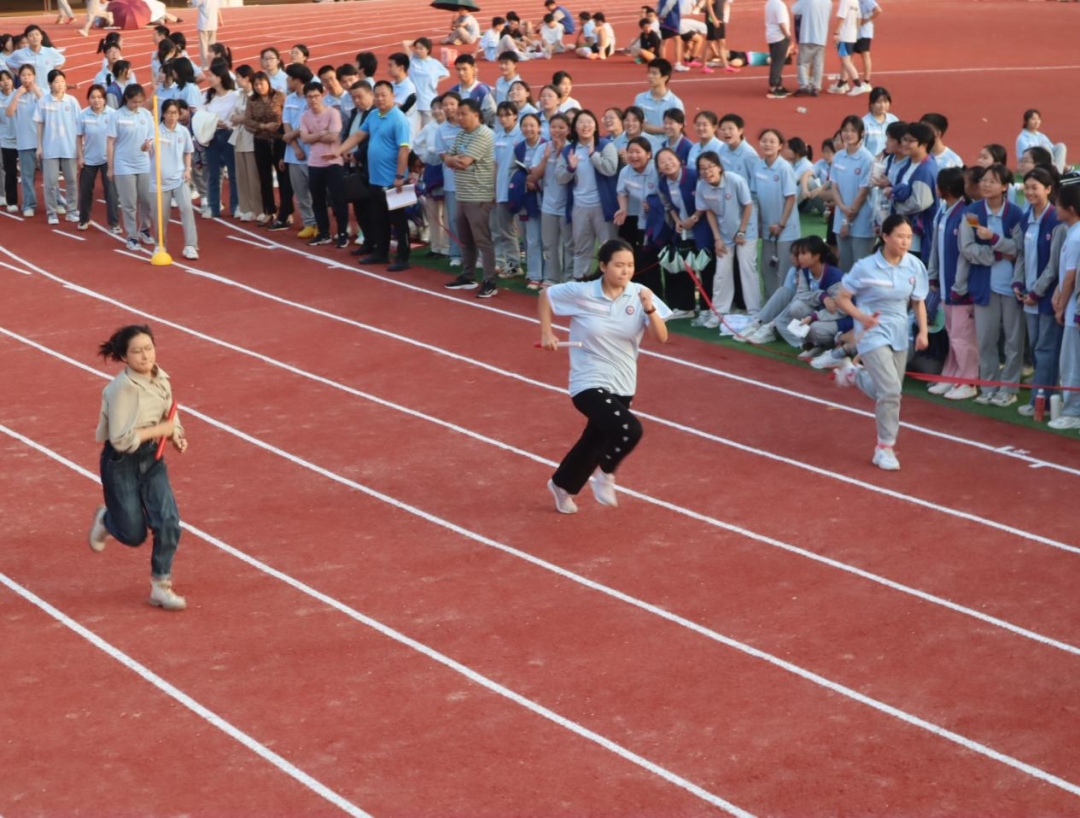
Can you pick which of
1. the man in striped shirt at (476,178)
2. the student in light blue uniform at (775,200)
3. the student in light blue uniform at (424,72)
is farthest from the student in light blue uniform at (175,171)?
the student in light blue uniform at (775,200)

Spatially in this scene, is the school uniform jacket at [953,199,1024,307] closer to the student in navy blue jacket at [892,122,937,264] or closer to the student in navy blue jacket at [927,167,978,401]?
the student in navy blue jacket at [927,167,978,401]

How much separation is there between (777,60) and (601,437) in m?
17.7

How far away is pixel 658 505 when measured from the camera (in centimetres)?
977

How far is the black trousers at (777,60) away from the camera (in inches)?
1009

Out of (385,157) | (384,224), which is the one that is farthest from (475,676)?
(384,224)

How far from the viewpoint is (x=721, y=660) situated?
7.63 meters

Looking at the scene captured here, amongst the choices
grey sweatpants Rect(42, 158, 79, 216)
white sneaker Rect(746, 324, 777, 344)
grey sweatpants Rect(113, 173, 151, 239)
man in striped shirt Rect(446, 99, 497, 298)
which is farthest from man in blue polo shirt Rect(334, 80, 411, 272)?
grey sweatpants Rect(42, 158, 79, 216)

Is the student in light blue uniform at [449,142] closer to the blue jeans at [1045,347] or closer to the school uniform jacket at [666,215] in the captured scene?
the school uniform jacket at [666,215]

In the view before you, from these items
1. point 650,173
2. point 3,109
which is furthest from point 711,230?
point 3,109

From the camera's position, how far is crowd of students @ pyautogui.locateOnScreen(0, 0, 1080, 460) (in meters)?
11.6

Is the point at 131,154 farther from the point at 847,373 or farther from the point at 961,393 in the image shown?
the point at 961,393

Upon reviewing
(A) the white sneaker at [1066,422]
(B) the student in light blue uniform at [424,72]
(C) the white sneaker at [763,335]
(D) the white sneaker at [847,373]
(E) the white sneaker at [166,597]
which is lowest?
(E) the white sneaker at [166,597]

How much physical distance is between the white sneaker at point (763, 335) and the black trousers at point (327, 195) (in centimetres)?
525

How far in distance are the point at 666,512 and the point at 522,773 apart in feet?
10.9
